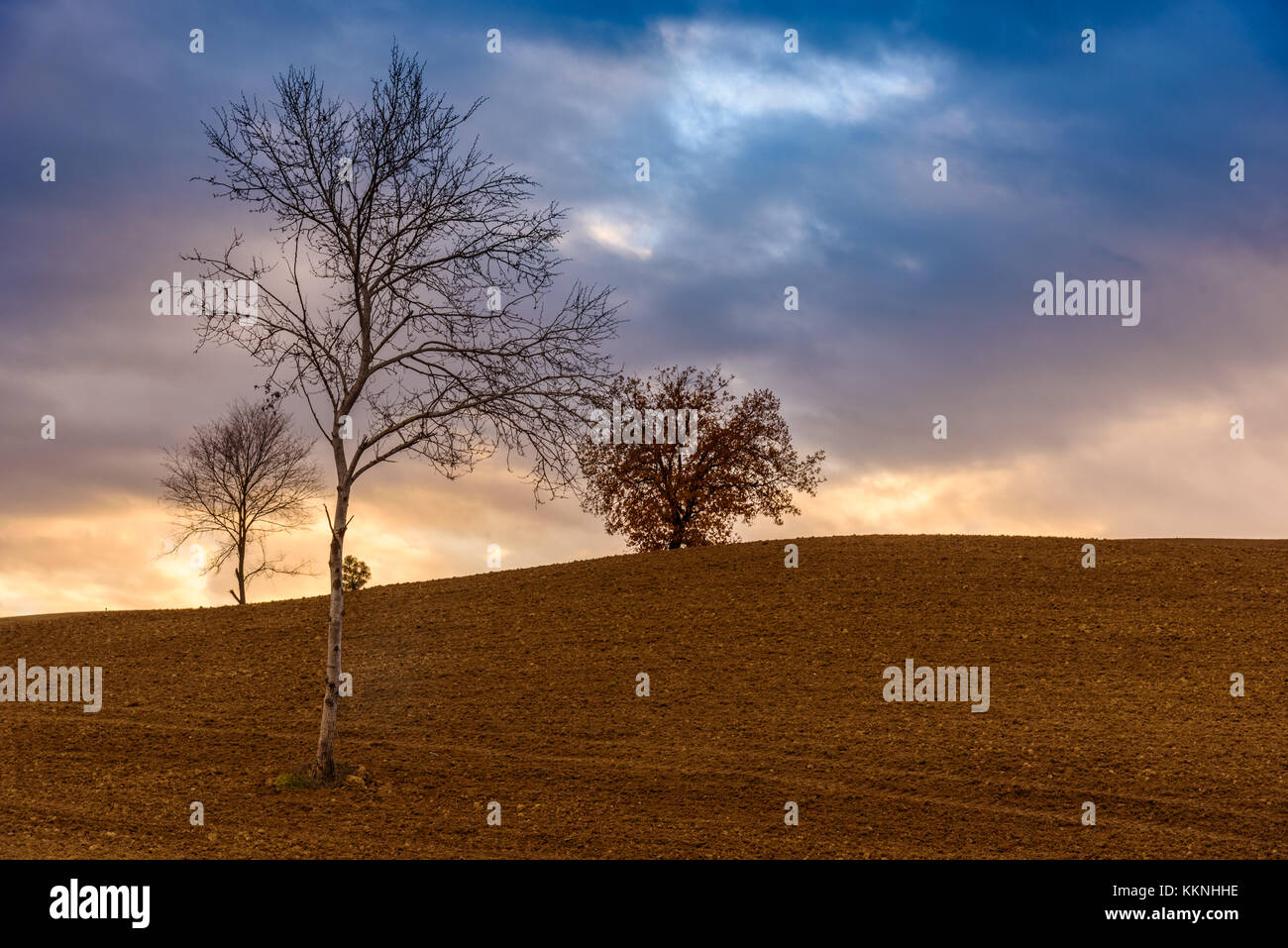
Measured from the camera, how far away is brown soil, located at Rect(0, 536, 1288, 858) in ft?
41.4

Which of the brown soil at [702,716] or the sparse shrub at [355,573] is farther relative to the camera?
the sparse shrub at [355,573]

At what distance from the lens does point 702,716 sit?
17.1 m

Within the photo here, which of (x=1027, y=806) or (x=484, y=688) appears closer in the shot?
(x=1027, y=806)

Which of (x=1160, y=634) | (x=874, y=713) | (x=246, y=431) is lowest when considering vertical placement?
(x=874, y=713)

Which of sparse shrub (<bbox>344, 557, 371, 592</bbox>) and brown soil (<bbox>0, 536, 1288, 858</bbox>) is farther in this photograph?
sparse shrub (<bbox>344, 557, 371, 592</bbox>)

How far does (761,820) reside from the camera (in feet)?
42.4

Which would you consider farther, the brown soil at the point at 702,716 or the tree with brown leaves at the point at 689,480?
the tree with brown leaves at the point at 689,480

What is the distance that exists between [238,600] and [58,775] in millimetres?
20252

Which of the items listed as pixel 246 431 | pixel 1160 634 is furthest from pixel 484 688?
pixel 246 431

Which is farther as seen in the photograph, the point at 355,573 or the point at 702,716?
the point at 355,573

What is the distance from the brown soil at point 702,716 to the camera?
12.6 metres
